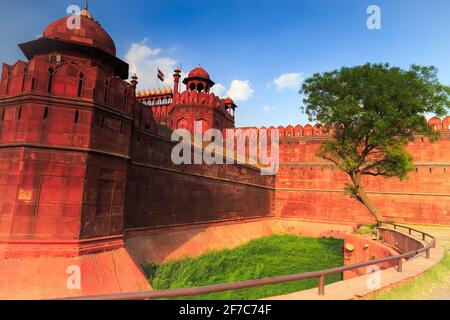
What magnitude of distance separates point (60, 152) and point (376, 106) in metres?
13.9

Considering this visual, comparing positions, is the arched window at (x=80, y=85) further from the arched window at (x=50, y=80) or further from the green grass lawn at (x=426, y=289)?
the green grass lawn at (x=426, y=289)

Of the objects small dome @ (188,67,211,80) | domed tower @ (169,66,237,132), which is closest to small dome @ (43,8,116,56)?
domed tower @ (169,66,237,132)

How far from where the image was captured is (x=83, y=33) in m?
9.48

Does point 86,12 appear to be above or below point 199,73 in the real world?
below

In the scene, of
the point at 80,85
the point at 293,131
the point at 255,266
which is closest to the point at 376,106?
the point at 255,266

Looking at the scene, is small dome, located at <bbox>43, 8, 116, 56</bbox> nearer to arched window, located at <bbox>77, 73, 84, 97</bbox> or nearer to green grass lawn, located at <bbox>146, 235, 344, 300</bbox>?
arched window, located at <bbox>77, 73, 84, 97</bbox>

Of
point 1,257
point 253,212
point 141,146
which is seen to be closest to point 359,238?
point 253,212

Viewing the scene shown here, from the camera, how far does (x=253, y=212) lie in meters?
22.2

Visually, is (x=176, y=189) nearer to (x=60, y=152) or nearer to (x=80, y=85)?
(x=60, y=152)

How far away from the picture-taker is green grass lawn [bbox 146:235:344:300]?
32.9ft

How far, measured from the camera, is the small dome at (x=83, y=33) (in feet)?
30.6

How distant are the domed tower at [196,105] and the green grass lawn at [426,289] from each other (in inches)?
872
